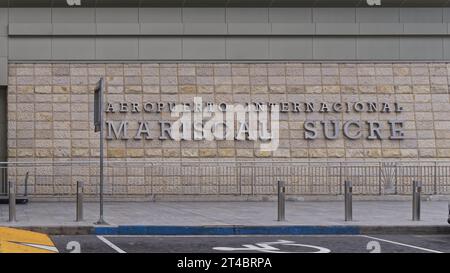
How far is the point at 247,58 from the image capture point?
75.5 ft

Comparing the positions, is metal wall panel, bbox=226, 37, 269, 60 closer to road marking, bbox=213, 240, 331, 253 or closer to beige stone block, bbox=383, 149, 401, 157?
beige stone block, bbox=383, 149, 401, 157

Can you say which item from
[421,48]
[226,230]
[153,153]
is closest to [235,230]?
[226,230]

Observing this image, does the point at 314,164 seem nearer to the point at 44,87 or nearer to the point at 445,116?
the point at 445,116

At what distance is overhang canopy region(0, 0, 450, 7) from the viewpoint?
22578 millimetres

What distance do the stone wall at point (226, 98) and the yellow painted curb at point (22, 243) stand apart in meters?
15.4

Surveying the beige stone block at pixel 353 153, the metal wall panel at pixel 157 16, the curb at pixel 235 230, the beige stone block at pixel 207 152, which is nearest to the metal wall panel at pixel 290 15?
the metal wall panel at pixel 157 16

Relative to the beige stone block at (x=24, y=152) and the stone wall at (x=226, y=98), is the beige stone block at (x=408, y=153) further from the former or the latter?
the beige stone block at (x=24, y=152)

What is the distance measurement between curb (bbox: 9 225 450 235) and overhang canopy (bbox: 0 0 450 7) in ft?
33.7

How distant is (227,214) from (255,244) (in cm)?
469

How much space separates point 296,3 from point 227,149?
509 cm

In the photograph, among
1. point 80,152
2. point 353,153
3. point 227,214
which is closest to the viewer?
point 227,214

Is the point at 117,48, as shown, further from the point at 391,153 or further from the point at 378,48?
the point at 391,153

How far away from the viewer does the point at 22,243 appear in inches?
248
